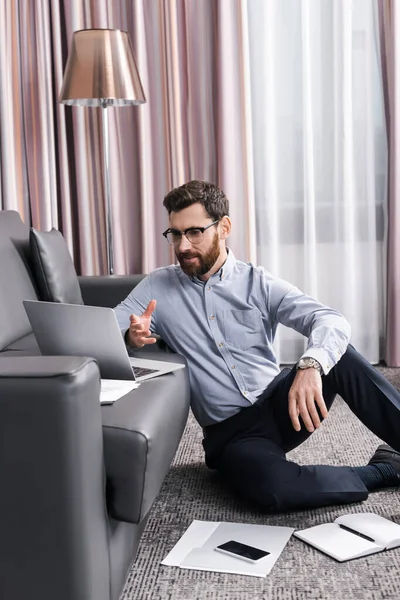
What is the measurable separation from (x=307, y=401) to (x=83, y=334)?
1.94 feet

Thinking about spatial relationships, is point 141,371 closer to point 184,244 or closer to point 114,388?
point 114,388

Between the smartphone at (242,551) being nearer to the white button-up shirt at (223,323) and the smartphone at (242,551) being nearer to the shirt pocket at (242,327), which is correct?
the white button-up shirt at (223,323)

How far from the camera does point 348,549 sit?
1.87m

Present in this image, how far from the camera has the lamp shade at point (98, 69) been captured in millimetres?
3311

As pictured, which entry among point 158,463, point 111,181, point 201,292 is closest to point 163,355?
point 201,292

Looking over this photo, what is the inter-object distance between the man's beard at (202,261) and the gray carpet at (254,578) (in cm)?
65

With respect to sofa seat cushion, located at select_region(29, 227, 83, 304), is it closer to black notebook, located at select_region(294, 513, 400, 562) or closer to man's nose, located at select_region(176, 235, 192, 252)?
man's nose, located at select_region(176, 235, 192, 252)

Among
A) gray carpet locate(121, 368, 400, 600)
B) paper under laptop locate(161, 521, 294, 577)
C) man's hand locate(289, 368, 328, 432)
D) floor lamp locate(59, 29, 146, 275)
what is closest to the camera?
gray carpet locate(121, 368, 400, 600)

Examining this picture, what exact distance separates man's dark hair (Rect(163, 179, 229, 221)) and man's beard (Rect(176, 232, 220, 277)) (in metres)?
0.08

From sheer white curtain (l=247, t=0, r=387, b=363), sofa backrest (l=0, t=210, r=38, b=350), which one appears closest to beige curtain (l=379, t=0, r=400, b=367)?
sheer white curtain (l=247, t=0, r=387, b=363)

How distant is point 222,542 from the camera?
1.93m

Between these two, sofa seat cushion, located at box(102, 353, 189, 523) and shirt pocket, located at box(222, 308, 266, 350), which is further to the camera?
shirt pocket, located at box(222, 308, 266, 350)

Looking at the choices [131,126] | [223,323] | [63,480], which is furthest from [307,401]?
[131,126]

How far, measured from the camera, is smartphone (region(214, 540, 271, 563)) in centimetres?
184
